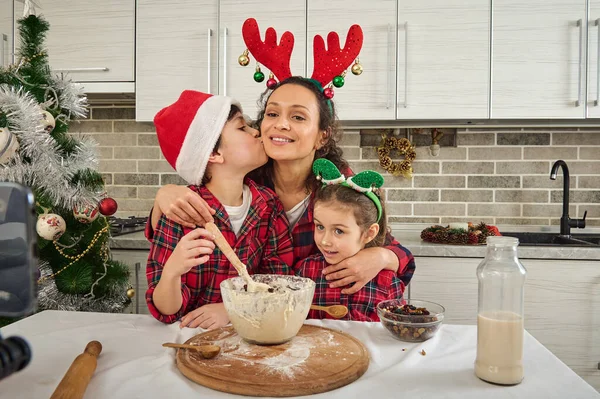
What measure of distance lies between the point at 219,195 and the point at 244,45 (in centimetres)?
126

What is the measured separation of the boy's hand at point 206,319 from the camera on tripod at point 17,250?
741mm

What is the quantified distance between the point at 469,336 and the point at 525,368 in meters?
0.18

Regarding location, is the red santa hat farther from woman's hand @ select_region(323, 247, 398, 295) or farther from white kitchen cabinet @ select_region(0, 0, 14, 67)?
white kitchen cabinet @ select_region(0, 0, 14, 67)

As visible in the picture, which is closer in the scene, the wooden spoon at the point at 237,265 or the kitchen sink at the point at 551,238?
the wooden spoon at the point at 237,265

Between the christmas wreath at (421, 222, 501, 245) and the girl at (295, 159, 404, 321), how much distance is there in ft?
2.74

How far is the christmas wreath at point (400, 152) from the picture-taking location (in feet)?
8.55

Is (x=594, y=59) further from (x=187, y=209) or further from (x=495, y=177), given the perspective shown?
(x=187, y=209)

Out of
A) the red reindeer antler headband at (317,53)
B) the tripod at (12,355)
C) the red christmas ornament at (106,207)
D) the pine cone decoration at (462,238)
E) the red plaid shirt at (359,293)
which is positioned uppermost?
the red reindeer antler headband at (317,53)

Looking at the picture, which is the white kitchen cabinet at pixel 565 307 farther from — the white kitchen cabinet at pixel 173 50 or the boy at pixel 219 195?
the white kitchen cabinet at pixel 173 50

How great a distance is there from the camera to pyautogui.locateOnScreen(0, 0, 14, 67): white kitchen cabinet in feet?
8.16

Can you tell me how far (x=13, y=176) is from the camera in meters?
1.47

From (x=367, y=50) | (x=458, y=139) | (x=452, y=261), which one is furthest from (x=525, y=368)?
(x=458, y=139)

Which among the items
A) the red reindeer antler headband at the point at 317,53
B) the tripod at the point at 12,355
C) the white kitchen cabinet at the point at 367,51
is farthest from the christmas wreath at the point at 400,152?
the tripod at the point at 12,355

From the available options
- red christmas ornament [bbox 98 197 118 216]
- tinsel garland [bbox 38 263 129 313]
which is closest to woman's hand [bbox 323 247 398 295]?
red christmas ornament [bbox 98 197 118 216]
